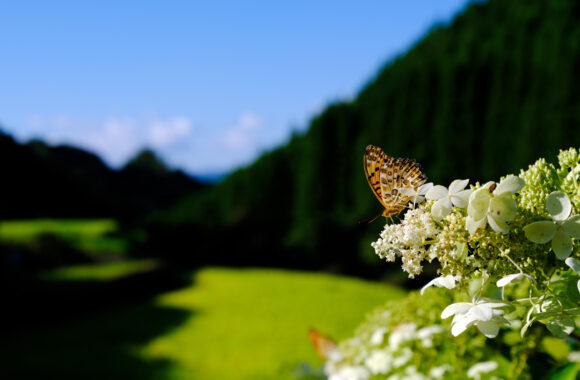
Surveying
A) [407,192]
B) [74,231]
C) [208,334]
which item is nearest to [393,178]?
[407,192]

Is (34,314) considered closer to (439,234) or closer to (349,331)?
(349,331)

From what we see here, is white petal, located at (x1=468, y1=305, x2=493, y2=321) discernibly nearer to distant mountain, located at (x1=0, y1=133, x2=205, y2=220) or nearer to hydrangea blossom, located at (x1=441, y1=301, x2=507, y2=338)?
hydrangea blossom, located at (x1=441, y1=301, x2=507, y2=338)

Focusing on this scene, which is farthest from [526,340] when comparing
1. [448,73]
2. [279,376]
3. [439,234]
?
[448,73]

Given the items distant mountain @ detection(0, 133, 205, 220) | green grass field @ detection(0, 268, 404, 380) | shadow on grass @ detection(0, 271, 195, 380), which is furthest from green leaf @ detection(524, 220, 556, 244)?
shadow on grass @ detection(0, 271, 195, 380)

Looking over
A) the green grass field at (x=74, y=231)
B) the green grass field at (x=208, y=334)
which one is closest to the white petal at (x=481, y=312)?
the green grass field at (x=208, y=334)

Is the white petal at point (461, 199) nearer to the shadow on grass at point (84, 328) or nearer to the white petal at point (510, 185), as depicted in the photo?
the white petal at point (510, 185)
